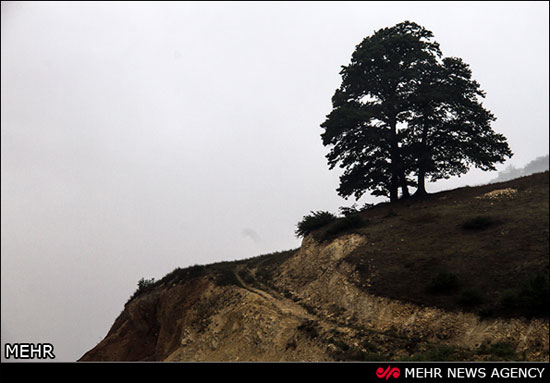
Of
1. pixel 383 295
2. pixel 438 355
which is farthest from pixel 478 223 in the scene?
pixel 438 355

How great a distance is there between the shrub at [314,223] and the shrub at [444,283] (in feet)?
49.0

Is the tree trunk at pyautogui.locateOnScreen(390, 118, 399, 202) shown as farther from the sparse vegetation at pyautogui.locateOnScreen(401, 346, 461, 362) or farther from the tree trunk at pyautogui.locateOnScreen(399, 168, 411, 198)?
the sparse vegetation at pyautogui.locateOnScreen(401, 346, 461, 362)

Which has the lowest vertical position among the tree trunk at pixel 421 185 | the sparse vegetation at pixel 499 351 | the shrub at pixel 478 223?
the sparse vegetation at pixel 499 351

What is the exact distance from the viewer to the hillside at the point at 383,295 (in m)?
15.5

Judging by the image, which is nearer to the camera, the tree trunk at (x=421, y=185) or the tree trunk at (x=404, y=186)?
the tree trunk at (x=421, y=185)

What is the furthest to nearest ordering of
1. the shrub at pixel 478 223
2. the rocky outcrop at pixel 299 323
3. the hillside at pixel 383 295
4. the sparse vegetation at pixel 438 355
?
the shrub at pixel 478 223 → the rocky outcrop at pixel 299 323 → the hillside at pixel 383 295 → the sparse vegetation at pixel 438 355

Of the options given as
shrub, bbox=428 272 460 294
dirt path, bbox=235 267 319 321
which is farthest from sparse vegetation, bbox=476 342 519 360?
dirt path, bbox=235 267 319 321

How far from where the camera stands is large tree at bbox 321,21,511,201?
106 feet

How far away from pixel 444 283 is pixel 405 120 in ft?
65.7

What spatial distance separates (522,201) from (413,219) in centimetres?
777

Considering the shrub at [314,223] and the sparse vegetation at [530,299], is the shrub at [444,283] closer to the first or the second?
the sparse vegetation at [530,299]
